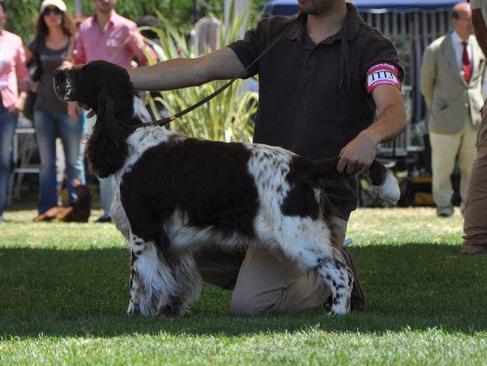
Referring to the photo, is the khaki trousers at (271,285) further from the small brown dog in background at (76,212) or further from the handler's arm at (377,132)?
the small brown dog in background at (76,212)

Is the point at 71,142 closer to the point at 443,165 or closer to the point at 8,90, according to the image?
the point at 8,90

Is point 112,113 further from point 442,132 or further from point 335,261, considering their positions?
point 442,132

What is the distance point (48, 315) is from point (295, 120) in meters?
1.42

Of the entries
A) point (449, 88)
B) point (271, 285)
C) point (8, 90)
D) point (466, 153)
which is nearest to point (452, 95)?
point (449, 88)

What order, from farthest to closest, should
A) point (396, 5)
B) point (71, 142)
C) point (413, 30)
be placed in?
point (413, 30)
point (396, 5)
point (71, 142)

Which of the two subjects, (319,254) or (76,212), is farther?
(76,212)

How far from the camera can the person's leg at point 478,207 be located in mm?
8430

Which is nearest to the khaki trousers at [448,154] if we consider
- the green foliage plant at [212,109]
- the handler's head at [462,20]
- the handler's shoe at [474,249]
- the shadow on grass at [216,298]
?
the handler's head at [462,20]

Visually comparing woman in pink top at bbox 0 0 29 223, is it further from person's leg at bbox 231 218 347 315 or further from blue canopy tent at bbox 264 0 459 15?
person's leg at bbox 231 218 347 315

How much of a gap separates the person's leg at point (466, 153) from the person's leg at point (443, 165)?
82mm

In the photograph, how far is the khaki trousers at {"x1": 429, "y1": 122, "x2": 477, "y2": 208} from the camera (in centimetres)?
1297

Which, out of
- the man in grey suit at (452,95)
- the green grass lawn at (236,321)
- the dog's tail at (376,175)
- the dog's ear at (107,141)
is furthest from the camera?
the man in grey suit at (452,95)

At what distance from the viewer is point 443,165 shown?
13133mm

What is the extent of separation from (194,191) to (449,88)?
26.0 feet
